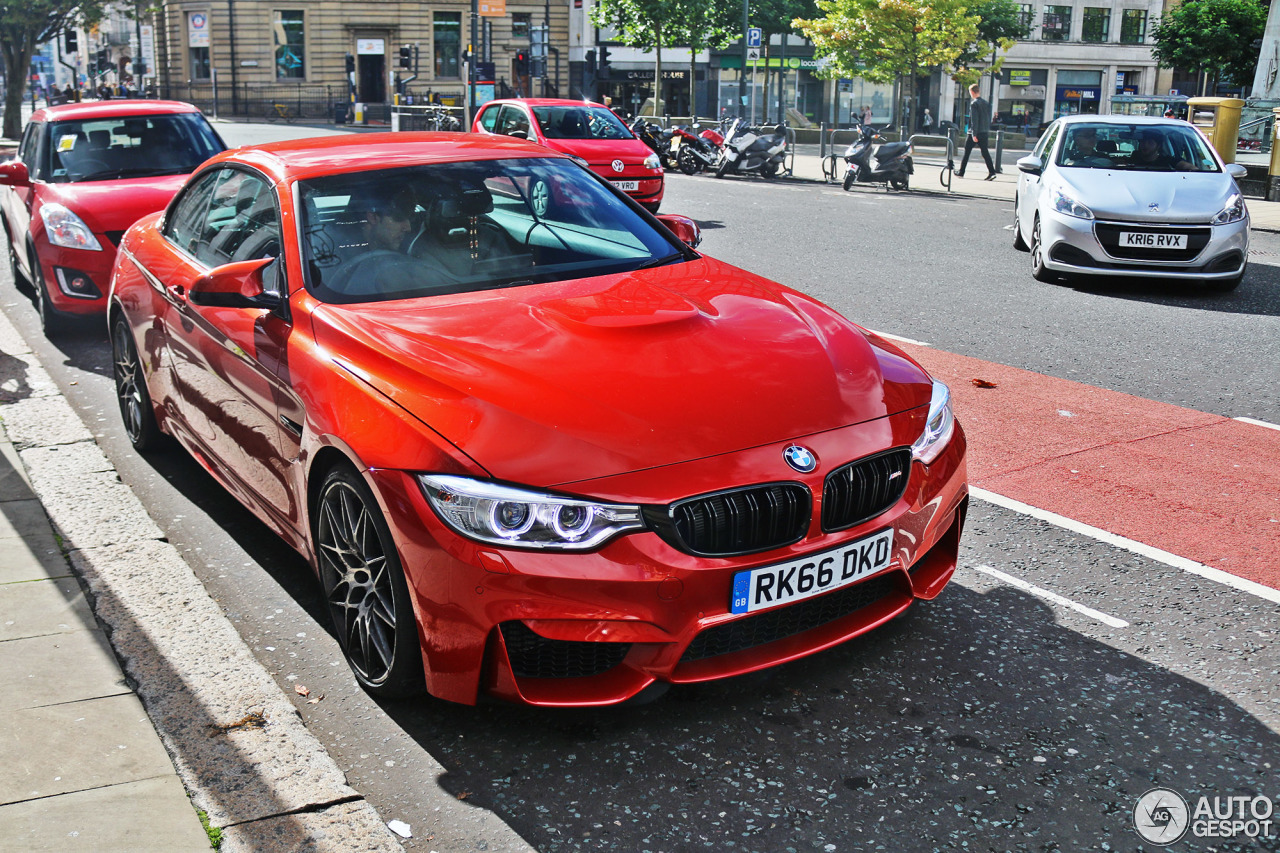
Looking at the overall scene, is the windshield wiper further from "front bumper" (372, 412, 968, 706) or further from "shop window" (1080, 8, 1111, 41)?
"shop window" (1080, 8, 1111, 41)

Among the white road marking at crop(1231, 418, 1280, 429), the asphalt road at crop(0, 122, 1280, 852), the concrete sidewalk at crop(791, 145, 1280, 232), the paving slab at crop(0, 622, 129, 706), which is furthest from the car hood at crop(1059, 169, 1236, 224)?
the paving slab at crop(0, 622, 129, 706)

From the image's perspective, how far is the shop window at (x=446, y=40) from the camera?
205 ft

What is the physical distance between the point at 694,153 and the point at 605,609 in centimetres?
2330

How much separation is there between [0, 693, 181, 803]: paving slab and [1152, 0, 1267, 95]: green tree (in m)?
58.9

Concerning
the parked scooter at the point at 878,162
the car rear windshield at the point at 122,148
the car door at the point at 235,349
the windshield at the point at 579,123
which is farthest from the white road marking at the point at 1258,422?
the parked scooter at the point at 878,162

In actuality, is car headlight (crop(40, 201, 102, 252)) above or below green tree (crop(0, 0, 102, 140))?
below

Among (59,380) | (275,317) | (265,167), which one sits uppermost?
(265,167)

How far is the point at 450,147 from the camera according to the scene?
468 cm

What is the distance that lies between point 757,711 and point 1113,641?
4.01 ft

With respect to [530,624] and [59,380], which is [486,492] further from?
[59,380]

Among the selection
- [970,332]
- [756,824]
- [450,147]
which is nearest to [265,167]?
[450,147]

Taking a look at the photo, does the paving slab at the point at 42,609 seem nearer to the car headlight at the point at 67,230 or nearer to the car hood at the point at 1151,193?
the car headlight at the point at 67,230

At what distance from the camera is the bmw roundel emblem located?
3.11 m

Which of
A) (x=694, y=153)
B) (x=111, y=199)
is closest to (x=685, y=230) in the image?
(x=111, y=199)
